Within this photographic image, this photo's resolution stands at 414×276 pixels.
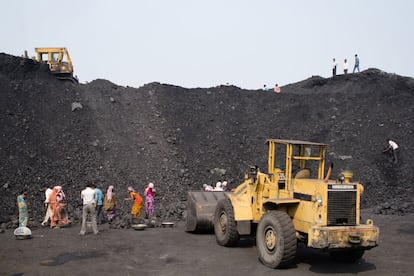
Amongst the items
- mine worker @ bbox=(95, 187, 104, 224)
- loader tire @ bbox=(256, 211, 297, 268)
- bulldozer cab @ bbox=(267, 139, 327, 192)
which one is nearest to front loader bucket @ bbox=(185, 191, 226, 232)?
mine worker @ bbox=(95, 187, 104, 224)

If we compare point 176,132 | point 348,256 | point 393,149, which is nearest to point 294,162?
point 348,256

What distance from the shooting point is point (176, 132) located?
85.4 ft

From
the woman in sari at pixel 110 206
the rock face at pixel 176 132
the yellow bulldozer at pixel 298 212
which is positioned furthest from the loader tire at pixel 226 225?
the rock face at pixel 176 132

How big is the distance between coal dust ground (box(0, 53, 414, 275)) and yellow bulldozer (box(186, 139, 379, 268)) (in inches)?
19.9

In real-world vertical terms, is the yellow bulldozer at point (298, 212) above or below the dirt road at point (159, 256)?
above

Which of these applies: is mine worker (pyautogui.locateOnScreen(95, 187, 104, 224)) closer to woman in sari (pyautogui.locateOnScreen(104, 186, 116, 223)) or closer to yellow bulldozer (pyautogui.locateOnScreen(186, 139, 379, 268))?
woman in sari (pyautogui.locateOnScreen(104, 186, 116, 223))

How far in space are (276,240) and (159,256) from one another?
9.35 ft

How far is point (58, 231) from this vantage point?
45.7 ft

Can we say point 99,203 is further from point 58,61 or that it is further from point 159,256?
point 58,61

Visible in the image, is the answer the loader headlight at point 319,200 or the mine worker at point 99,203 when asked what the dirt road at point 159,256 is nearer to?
the loader headlight at point 319,200

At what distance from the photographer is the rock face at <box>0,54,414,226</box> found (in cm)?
1995

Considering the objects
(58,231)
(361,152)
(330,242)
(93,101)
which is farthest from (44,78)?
(330,242)

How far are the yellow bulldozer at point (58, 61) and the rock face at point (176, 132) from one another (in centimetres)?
126

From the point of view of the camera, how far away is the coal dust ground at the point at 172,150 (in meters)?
10.6
